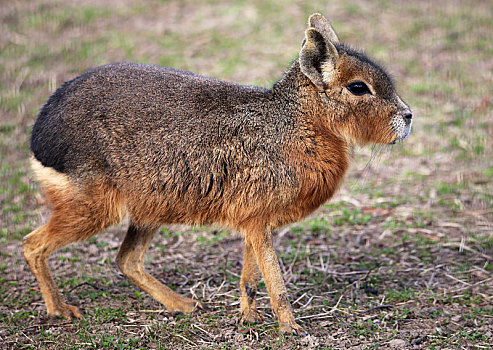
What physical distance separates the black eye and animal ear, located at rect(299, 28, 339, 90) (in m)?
0.16

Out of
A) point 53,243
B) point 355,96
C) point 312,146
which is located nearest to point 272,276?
point 312,146

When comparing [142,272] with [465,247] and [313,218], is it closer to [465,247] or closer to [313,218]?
[313,218]

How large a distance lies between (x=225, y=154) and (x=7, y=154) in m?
4.43

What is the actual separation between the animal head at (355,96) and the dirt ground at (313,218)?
1391 mm

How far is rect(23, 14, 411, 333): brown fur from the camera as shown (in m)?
4.22

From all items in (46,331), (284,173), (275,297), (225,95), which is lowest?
(46,331)

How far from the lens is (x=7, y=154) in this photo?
300 inches

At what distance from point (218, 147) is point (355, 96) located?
1.05 meters

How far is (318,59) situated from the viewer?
420cm

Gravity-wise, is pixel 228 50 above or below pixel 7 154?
above

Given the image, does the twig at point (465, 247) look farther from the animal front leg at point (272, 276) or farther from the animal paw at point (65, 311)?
the animal paw at point (65, 311)

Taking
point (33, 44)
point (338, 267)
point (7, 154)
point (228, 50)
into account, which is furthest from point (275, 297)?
point (33, 44)

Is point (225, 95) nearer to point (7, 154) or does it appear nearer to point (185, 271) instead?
point (185, 271)

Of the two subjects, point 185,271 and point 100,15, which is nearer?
point 185,271
